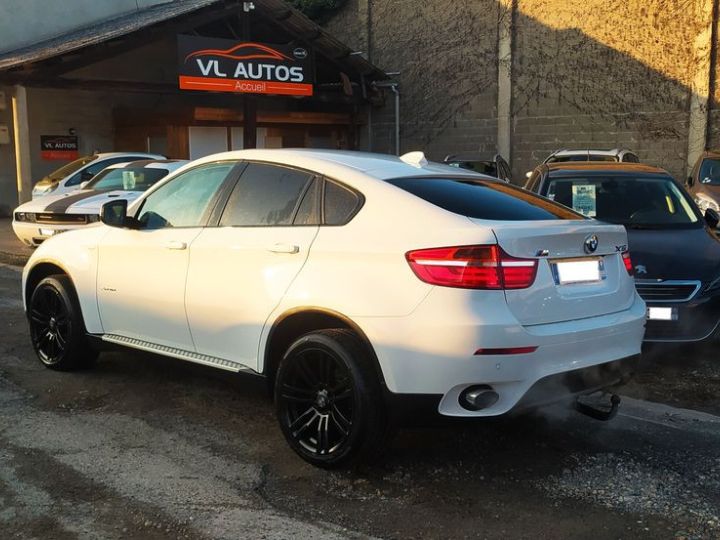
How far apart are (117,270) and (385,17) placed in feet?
72.1

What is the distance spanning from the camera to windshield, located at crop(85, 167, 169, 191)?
11.7 metres

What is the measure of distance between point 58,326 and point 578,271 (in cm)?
388

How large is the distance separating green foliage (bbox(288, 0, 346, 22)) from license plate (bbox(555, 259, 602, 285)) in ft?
81.6

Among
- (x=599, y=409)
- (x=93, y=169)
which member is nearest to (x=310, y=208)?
(x=599, y=409)

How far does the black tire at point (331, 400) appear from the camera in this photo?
11.8 ft

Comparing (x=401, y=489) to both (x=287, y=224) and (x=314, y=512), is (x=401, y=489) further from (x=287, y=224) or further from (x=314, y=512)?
(x=287, y=224)

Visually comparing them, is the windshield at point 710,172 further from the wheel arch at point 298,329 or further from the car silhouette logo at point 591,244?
the wheel arch at point 298,329

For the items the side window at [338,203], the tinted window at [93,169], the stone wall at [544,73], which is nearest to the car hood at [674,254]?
the side window at [338,203]

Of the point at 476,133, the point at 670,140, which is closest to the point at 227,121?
the point at 476,133

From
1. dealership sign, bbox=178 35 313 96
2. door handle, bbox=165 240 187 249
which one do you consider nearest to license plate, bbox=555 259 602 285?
door handle, bbox=165 240 187 249

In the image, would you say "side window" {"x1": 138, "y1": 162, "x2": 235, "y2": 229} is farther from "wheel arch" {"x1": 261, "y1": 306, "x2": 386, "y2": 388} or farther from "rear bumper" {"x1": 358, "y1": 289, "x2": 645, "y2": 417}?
"rear bumper" {"x1": 358, "y1": 289, "x2": 645, "y2": 417}

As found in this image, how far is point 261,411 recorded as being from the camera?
4.89m

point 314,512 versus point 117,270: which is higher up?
point 117,270

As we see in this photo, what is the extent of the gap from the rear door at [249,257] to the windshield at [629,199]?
3667 mm
